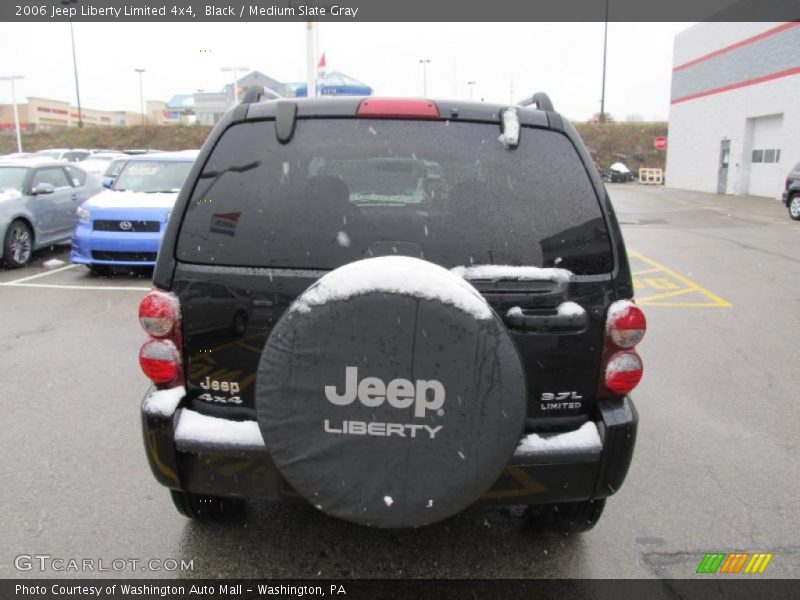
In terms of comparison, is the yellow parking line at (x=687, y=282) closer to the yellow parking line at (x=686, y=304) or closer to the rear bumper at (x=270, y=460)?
the yellow parking line at (x=686, y=304)

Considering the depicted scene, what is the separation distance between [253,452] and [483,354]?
38.7 inches

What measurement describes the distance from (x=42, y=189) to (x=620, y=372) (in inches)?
430

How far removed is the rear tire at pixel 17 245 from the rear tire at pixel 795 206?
19.0 meters

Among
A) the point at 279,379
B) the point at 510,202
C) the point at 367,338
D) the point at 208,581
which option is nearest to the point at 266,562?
the point at 208,581

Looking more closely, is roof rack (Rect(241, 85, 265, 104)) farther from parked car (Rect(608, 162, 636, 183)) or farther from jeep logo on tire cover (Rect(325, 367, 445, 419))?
parked car (Rect(608, 162, 636, 183))

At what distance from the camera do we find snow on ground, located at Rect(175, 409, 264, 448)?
2.37 metres

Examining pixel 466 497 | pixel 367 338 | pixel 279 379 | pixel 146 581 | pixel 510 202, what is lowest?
pixel 146 581

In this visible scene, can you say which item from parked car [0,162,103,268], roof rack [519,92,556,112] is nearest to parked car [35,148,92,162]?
parked car [0,162,103,268]

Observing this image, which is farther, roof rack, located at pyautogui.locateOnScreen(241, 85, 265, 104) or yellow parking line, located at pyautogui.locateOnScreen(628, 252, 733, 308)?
yellow parking line, located at pyautogui.locateOnScreen(628, 252, 733, 308)

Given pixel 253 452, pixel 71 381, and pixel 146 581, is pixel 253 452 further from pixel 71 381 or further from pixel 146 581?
pixel 71 381

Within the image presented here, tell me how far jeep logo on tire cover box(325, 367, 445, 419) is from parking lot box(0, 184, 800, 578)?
3.58 feet

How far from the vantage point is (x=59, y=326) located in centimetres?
694

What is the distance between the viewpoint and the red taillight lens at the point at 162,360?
2.50 m

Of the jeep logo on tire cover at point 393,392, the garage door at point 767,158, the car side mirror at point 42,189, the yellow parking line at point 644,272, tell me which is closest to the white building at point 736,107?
the garage door at point 767,158
